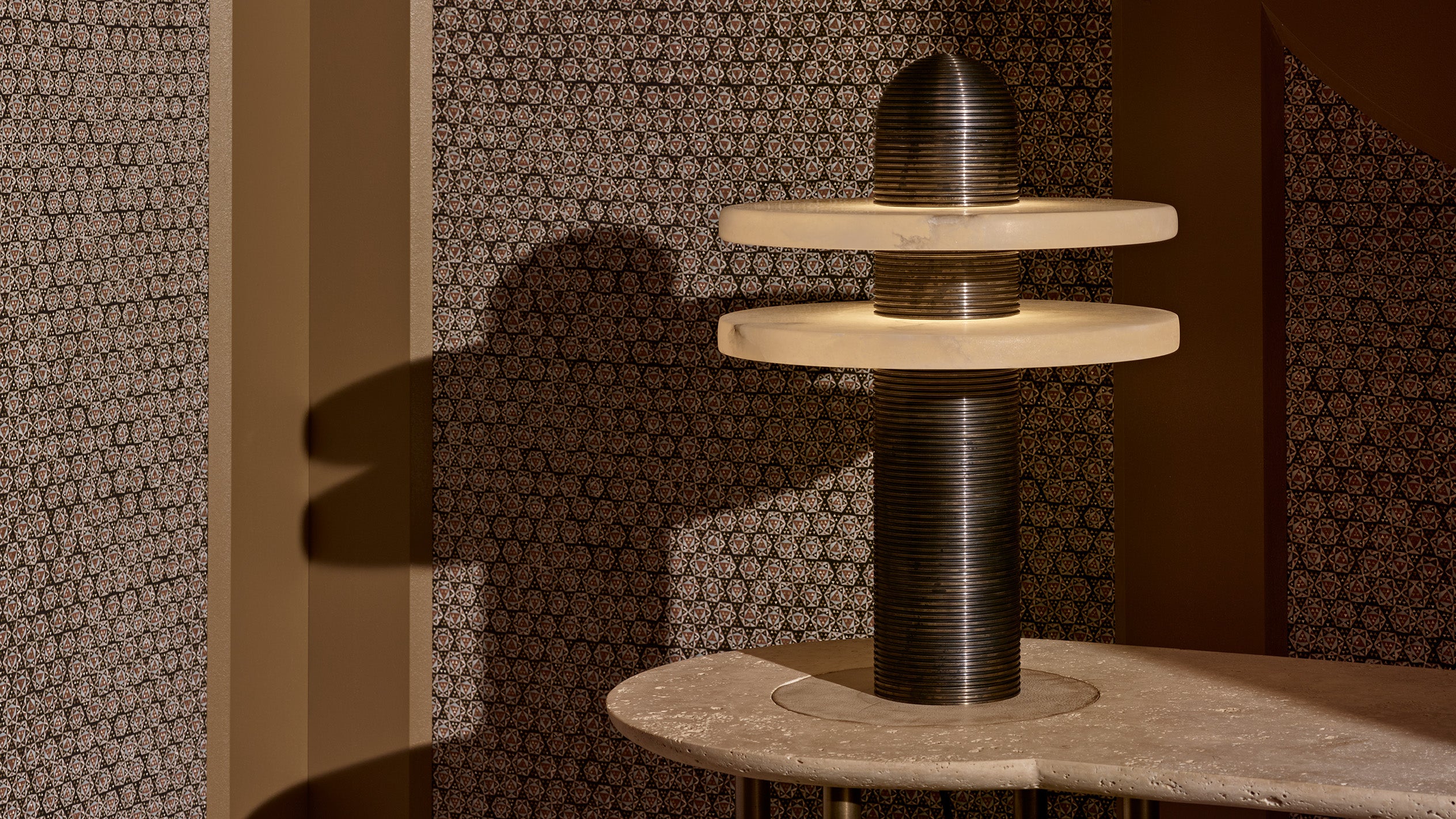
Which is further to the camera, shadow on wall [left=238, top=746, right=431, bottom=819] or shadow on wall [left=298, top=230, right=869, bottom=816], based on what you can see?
shadow on wall [left=238, top=746, right=431, bottom=819]

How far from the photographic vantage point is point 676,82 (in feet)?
8.95

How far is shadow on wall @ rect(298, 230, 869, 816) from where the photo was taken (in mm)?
2746

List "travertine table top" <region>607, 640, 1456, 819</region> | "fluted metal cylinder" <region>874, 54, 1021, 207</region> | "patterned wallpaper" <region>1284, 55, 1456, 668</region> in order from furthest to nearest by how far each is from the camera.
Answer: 1. "patterned wallpaper" <region>1284, 55, 1456, 668</region>
2. "fluted metal cylinder" <region>874, 54, 1021, 207</region>
3. "travertine table top" <region>607, 640, 1456, 819</region>

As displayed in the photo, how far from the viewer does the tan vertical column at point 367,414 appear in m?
2.86

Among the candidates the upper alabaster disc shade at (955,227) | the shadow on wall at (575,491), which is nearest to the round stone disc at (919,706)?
the upper alabaster disc shade at (955,227)

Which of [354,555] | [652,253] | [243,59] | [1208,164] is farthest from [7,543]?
[1208,164]

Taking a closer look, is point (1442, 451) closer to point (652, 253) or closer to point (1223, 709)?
point (1223, 709)

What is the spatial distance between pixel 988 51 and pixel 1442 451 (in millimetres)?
874

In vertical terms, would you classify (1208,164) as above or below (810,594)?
above

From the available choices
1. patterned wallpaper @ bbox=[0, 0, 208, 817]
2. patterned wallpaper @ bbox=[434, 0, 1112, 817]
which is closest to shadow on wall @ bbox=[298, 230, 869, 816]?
patterned wallpaper @ bbox=[434, 0, 1112, 817]

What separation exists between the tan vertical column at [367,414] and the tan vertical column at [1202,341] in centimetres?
119

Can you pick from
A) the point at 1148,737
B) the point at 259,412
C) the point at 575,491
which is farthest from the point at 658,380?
the point at 1148,737

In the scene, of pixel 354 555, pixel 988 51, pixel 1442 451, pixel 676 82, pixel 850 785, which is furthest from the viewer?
pixel 354 555

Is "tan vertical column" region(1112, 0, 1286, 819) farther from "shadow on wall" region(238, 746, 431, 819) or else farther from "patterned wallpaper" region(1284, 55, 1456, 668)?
"shadow on wall" region(238, 746, 431, 819)
